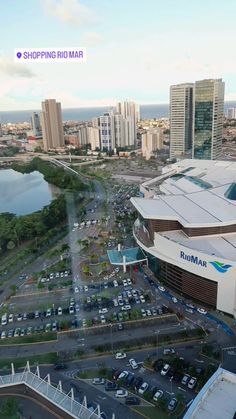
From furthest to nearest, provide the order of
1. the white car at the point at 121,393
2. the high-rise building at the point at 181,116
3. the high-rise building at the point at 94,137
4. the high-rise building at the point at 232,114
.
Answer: the high-rise building at the point at 232,114, the high-rise building at the point at 94,137, the high-rise building at the point at 181,116, the white car at the point at 121,393

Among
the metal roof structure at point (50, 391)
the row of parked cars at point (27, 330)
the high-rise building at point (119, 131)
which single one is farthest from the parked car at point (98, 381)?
the high-rise building at point (119, 131)

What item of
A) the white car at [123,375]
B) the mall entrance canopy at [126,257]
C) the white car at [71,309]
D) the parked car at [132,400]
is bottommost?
the parked car at [132,400]

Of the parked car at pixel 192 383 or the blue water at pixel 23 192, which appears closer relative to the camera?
the parked car at pixel 192 383

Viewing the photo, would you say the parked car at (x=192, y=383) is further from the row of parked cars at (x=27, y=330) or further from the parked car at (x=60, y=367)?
the row of parked cars at (x=27, y=330)

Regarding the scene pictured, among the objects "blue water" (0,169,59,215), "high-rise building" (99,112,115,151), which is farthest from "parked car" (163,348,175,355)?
"high-rise building" (99,112,115,151)

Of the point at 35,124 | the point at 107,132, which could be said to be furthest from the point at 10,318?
the point at 35,124

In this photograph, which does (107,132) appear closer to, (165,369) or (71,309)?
(71,309)

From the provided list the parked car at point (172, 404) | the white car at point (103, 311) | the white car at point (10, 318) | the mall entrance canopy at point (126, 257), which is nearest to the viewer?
the parked car at point (172, 404)

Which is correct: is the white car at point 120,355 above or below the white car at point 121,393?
above
